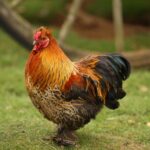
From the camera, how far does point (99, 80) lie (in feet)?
22.0

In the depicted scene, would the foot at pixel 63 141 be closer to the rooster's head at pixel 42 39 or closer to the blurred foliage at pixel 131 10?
the rooster's head at pixel 42 39

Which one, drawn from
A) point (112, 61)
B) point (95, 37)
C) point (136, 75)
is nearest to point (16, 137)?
point (112, 61)

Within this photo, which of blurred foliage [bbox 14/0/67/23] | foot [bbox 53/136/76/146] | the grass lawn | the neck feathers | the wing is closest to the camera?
the neck feathers

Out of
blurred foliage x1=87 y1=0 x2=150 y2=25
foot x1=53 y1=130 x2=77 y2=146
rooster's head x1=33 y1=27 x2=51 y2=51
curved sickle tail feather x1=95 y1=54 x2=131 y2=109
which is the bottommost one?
blurred foliage x1=87 y1=0 x2=150 y2=25

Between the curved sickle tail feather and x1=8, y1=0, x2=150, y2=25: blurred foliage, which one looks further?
x1=8, y1=0, x2=150, y2=25: blurred foliage

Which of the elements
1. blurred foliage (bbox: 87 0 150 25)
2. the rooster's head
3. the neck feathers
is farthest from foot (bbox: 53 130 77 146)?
blurred foliage (bbox: 87 0 150 25)

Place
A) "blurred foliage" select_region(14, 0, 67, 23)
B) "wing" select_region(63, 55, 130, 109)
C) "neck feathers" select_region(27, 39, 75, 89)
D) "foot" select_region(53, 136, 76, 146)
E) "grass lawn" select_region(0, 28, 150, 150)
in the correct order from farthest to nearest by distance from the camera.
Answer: "blurred foliage" select_region(14, 0, 67, 23)
"grass lawn" select_region(0, 28, 150, 150)
"foot" select_region(53, 136, 76, 146)
"wing" select_region(63, 55, 130, 109)
"neck feathers" select_region(27, 39, 75, 89)

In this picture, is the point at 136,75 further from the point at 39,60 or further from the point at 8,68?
the point at 39,60

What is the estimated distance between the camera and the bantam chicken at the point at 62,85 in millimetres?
6348

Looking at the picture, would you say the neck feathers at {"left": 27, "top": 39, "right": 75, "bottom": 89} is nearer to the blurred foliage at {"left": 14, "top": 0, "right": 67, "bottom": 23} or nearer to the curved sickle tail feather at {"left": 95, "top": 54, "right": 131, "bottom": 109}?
the curved sickle tail feather at {"left": 95, "top": 54, "right": 131, "bottom": 109}

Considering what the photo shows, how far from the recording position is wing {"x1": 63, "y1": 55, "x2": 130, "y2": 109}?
21.1ft

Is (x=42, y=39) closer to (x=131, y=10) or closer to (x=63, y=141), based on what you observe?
(x=63, y=141)

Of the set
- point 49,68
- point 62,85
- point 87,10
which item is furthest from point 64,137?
point 87,10

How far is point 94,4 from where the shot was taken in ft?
66.1
